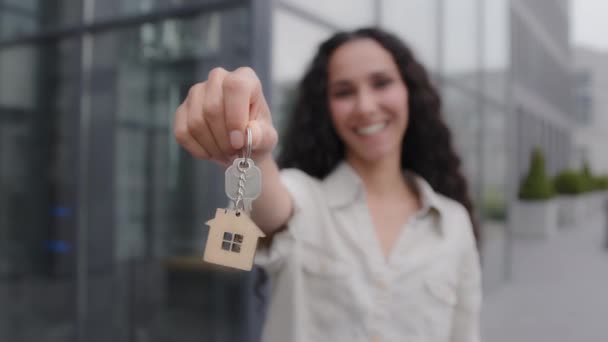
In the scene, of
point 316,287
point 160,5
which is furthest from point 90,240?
point 316,287

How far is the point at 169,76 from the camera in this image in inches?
138

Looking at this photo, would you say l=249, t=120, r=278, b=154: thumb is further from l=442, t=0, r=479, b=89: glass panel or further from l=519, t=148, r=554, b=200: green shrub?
l=519, t=148, r=554, b=200: green shrub

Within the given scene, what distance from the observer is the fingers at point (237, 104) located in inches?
31.5

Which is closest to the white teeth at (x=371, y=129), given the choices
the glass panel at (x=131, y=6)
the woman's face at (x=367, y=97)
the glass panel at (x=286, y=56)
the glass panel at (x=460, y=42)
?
the woman's face at (x=367, y=97)

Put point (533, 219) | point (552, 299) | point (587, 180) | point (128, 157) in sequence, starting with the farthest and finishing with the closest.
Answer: point (587, 180)
point (533, 219)
point (552, 299)
point (128, 157)

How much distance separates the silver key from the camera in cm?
79

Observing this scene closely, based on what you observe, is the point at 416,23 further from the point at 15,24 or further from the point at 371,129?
the point at 371,129

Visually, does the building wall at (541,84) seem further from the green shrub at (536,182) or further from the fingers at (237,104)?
the fingers at (237,104)

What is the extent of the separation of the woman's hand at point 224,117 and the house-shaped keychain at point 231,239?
111mm

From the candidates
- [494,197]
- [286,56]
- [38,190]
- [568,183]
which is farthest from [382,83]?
[568,183]

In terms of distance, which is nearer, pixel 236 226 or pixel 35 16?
pixel 236 226

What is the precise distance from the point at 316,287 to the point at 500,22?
701 cm

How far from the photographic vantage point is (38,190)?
408 centimetres

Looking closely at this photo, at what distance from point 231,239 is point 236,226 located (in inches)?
0.9
